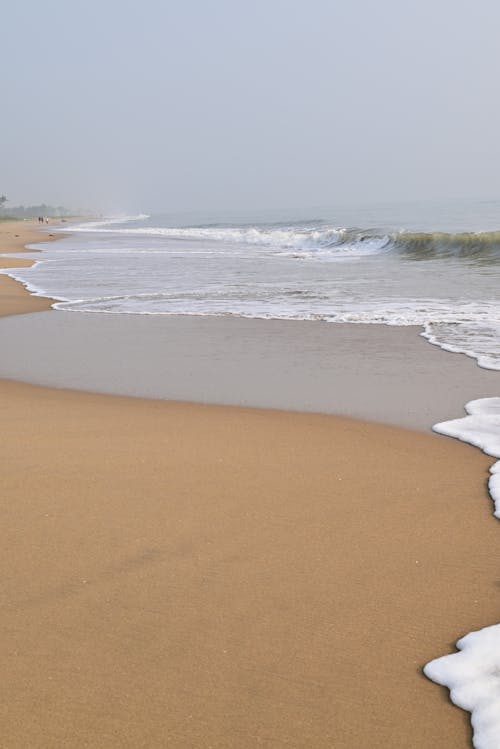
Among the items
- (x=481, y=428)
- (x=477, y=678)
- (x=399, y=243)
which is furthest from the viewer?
(x=399, y=243)

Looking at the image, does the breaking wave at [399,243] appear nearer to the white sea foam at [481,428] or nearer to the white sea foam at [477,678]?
the white sea foam at [481,428]

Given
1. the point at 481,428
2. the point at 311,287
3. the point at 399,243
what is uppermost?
the point at 481,428

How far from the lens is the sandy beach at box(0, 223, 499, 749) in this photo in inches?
80.4

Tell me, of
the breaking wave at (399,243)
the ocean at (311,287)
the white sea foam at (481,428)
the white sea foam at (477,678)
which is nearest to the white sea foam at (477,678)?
the white sea foam at (477,678)

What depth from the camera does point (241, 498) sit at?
3559 millimetres

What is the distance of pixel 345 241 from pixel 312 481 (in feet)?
104

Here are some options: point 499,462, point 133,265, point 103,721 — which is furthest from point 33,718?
point 133,265

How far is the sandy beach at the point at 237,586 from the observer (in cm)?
204

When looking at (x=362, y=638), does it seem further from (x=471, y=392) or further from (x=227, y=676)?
(x=471, y=392)

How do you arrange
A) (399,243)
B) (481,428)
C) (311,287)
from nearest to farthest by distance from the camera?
(481,428) < (311,287) < (399,243)

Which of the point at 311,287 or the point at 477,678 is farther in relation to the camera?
the point at 311,287

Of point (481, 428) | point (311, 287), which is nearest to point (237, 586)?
point (481, 428)

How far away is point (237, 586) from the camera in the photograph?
271cm

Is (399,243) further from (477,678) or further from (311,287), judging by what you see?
(477,678)
